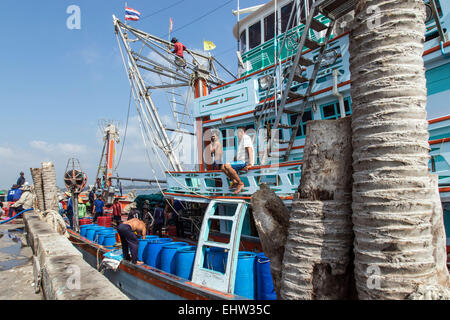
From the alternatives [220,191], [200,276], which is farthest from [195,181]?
[200,276]

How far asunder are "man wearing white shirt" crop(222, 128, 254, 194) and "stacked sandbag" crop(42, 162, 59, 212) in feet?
27.3

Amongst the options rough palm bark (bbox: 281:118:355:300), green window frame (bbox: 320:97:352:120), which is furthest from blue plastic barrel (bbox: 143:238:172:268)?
green window frame (bbox: 320:97:352:120)

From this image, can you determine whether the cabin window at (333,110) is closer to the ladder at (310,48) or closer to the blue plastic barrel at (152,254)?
the ladder at (310,48)

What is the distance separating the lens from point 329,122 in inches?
81.6

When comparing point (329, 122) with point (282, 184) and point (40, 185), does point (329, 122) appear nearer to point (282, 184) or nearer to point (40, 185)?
point (282, 184)

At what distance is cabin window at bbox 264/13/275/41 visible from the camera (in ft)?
34.6

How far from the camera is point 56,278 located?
335 cm

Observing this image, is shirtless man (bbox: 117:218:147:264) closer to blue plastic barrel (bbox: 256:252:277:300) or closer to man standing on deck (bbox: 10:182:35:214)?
blue plastic barrel (bbox: 256:252:277:300)

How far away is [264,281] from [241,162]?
2.86 metres

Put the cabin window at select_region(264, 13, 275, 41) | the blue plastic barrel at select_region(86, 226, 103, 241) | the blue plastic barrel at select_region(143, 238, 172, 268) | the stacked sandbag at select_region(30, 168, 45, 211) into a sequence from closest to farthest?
the blue plastic barrel at select_region(143, 238, 172, 268) → the blue plastic barrel at select_region(86, 226, 103, 241) → the cabin window at select_region(264, 13, 275, 41) → the stacked sandbag at select_region(30, 168, 45, 211)

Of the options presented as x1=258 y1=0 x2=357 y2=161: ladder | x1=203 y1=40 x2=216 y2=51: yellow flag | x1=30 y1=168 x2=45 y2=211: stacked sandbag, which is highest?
x1=203 y1=40 x2=216 y2=51: yellow flag

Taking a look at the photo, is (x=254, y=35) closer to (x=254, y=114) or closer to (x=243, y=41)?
(x=243, y=41)

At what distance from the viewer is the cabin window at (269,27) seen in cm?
1053
